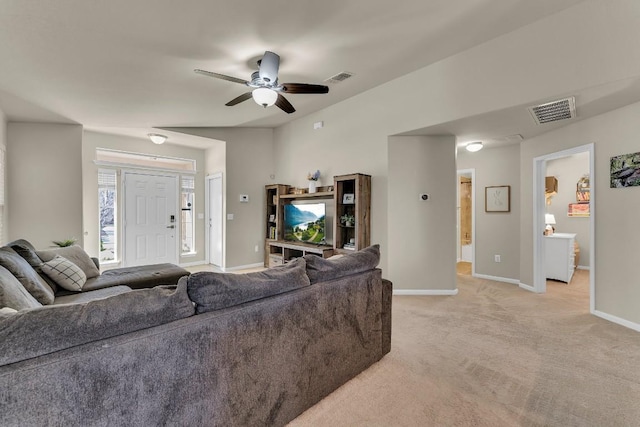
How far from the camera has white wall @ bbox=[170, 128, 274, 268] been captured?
19.5ft

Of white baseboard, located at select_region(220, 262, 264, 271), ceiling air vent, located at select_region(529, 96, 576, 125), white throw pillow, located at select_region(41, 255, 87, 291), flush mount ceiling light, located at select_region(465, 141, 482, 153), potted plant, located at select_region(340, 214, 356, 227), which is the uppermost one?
ceiling air vent, located at select_region(529, 96, 576, 125)

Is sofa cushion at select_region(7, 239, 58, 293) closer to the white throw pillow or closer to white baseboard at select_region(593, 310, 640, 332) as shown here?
the white throw pillow

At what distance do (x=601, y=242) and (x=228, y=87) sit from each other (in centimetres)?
464

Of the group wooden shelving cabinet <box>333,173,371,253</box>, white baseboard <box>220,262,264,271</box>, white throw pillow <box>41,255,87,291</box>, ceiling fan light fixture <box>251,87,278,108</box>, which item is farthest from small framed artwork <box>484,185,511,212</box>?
white throw pillow <box>41,255,87,291</box>

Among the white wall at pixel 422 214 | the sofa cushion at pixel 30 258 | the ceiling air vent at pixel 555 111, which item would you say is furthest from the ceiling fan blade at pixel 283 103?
the sofa cushion at pixel 30 258

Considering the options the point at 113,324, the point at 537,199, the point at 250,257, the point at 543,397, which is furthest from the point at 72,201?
the point at 537,199

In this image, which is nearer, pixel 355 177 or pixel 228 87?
pixel 228 87

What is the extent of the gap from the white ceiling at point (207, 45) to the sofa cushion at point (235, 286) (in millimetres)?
2011

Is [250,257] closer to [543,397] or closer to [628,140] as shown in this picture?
[543,397]

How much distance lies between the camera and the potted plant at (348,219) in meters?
4.73

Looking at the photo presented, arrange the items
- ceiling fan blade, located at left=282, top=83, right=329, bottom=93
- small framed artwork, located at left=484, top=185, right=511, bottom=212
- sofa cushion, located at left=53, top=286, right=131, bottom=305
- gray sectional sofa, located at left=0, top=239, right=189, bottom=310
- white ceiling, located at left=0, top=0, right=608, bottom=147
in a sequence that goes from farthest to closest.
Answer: small framed artwork, located at left=484, top=185, right=511, bottom=212 → ceiling fan blade, located at left=282, top=83, right=329, bottom=93 → sofa cushion, located at left=53, top=286, right=131, bottom=305 → white ceiling, located at left=0, top=0, right=608, bottom=147 → gray sectional sofa, located at left=0, top=239, right=189, bottom=310

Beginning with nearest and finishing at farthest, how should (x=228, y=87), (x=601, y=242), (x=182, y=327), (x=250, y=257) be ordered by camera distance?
(x=182, y=327)
(x=601, y=242)
(x=228, y=87)
(x=250, y=257)

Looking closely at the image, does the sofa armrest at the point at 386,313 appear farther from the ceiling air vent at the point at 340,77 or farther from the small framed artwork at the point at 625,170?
the small framed artwork at the point at 625,170

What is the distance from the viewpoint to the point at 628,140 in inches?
122
